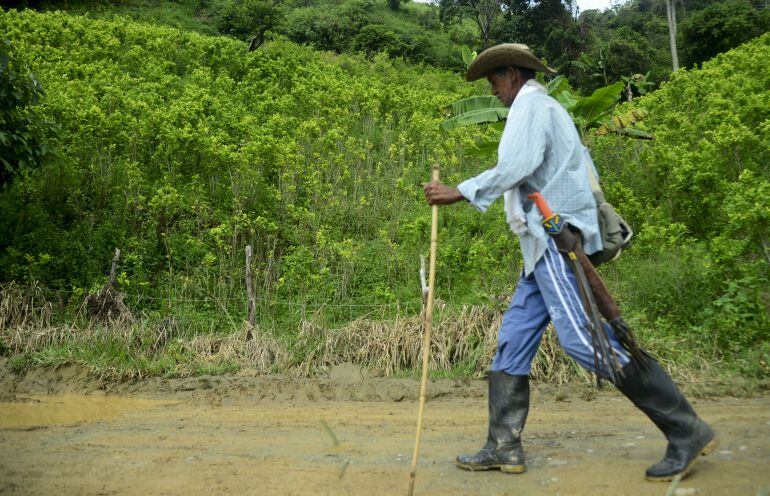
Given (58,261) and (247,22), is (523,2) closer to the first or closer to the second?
(247,22)

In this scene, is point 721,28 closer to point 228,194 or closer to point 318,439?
point 228,194

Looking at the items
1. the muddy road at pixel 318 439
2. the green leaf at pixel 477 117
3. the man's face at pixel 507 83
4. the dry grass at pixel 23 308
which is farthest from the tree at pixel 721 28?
the man's face at pixel 507 83

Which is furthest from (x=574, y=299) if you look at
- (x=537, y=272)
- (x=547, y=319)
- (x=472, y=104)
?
(x=472, y=104)

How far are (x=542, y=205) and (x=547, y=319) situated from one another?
0.66 meters

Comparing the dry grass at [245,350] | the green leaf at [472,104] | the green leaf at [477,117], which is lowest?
the dry grass at [245,350]

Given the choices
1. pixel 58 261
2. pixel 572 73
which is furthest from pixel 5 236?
pixel 572 73

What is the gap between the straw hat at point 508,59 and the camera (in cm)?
397

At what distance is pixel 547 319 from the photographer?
4.08 metres

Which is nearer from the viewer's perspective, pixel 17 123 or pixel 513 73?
pixel 513 73

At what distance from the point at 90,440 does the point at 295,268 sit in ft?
12.6

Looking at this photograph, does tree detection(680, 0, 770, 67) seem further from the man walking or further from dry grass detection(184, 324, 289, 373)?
the man walking

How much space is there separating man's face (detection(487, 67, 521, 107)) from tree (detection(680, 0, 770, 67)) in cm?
2132

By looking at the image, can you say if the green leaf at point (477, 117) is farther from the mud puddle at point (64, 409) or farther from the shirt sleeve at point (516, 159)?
the shirt sleeve at point (516, 159)

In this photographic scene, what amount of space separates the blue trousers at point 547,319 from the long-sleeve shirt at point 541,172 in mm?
115
